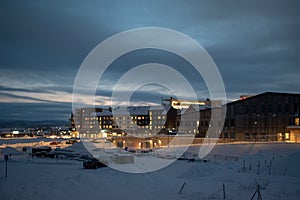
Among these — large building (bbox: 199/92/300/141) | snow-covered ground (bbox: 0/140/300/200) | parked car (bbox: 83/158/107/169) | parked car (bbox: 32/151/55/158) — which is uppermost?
large building (bbox: 199/92/300/141)

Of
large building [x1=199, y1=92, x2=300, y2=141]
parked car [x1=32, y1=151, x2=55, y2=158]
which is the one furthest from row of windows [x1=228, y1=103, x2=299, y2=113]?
parked car [x1=32, y1=151, x2=55, y2=158]

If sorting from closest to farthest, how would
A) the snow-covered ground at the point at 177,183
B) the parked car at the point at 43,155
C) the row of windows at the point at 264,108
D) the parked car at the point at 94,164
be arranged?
the snow-covered ground at the point at 177,183 < the parked car at the point at 94,164 < the parked car at the point at 43,155 < the row of windows at the point at 264,108

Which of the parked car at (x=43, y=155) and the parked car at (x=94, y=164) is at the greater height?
the parked car at (x=94, y=164)

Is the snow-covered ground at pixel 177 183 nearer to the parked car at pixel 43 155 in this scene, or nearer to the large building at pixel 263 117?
the parked car at pixel 43 155

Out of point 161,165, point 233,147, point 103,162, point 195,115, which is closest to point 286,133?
point 233,147

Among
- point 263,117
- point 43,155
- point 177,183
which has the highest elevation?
point 263,117

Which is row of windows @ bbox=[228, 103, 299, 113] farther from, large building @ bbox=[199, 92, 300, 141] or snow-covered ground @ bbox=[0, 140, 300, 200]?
snow-covered ground @ bbox=[0, 140, 300, 200]

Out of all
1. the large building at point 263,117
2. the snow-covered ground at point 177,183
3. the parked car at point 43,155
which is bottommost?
the parked car at point 43,155

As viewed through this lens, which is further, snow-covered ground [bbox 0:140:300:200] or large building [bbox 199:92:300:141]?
large building [bbox 199:92:300:141]

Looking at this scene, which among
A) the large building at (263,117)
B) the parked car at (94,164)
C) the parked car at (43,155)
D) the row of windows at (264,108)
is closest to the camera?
the parked car at (94,164)

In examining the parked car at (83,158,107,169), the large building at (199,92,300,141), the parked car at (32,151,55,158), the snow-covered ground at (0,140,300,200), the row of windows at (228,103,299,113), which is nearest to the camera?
the snow-covered ground at (0,140,300,200)

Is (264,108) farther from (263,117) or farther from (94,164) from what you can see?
(94,164)

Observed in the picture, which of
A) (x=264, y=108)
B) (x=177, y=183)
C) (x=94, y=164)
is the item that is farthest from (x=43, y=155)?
(x=264, y=108)

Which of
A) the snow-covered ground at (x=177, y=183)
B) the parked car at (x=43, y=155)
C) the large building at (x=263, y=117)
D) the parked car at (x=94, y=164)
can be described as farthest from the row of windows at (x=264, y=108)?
the parked car at (x=43, y=155)
